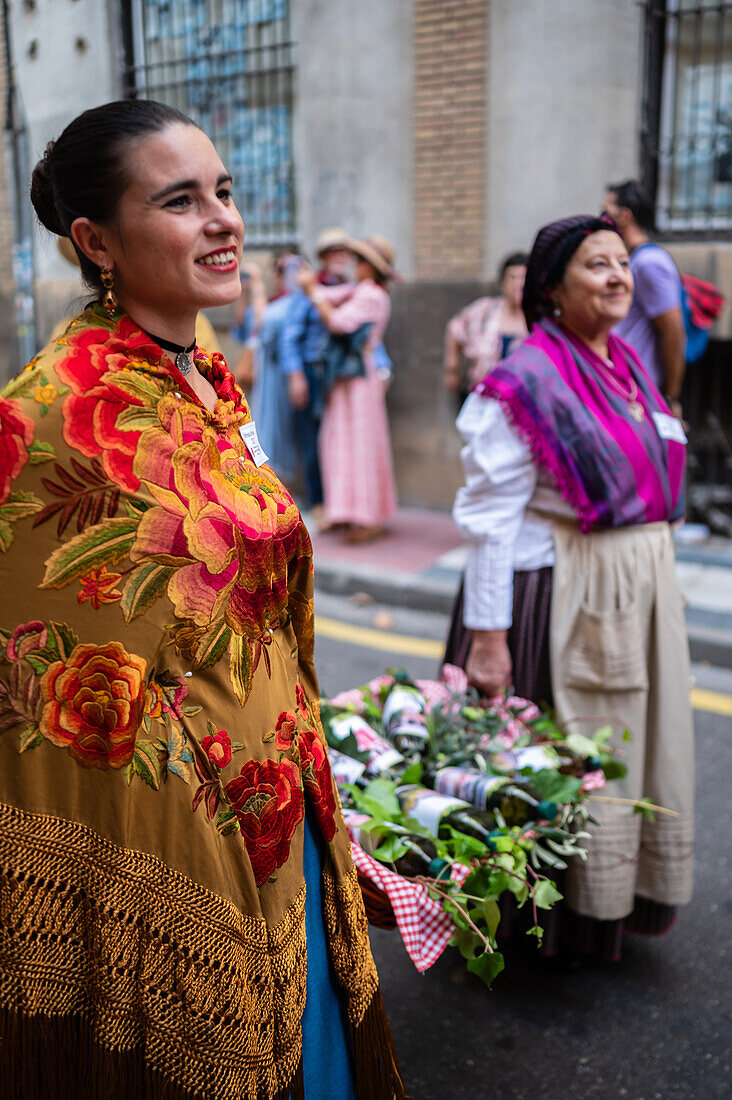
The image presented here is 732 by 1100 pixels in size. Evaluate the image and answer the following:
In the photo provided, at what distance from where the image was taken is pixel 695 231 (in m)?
7.39

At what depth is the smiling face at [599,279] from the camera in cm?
267

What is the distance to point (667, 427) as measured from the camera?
9.32ft

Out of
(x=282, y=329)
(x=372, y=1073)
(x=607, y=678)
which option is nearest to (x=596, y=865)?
(x=607, y=678)

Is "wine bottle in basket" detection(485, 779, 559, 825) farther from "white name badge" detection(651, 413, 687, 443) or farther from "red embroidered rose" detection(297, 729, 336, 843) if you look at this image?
"white name badge" detection(651, 413, 687, 443)

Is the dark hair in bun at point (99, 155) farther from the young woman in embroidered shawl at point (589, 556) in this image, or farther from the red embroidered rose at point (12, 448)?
the young woman in embroidered shawl at point (589, 556)

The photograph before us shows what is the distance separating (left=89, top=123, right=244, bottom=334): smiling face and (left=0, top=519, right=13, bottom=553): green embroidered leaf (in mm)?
393

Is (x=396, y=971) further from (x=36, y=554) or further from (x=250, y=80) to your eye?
(x=250, y=80)

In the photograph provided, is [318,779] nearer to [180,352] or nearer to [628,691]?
[180,352]

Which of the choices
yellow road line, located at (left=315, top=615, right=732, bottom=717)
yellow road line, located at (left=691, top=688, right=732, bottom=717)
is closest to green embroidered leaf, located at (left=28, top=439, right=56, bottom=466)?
yellow road line, located at (left=691, top=688, right=732, bottom=717)

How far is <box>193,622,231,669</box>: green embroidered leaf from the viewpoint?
152cm

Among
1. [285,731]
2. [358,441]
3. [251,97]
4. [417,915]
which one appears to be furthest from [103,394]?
[251,97]

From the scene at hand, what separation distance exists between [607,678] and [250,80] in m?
7.92

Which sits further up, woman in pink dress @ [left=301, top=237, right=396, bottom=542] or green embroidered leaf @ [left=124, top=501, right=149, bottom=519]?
green embroidered leaf @ [left=124, top=501, right=149, bottom=519]

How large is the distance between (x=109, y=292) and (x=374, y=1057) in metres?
1.35
